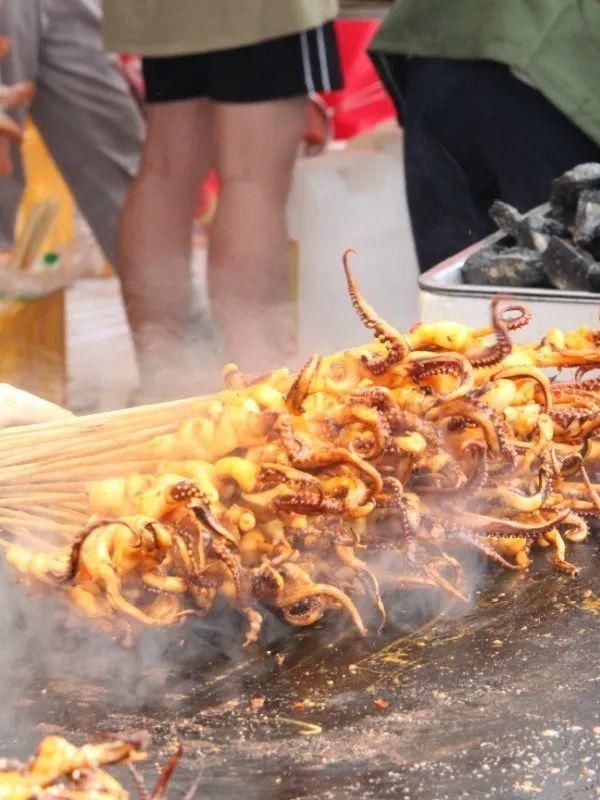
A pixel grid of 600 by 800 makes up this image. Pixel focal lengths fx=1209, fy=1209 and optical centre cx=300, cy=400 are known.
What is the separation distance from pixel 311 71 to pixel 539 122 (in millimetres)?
736

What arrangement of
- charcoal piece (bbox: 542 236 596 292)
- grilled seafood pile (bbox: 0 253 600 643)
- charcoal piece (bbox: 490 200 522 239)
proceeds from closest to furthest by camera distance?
grilled seafood pile (bbox: 0 253 600 643) → charcoal piece (bbox: 542 236 596 292) → charcoal piece (bbox: 490 200 522 239)

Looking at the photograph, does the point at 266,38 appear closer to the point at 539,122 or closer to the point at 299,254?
the point at 539,122

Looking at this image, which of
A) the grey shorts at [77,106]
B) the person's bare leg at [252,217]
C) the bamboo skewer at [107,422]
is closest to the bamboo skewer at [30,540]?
the bamboo skewer at [107,422]

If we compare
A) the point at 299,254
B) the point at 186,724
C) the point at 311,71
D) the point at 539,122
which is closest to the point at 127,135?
the point at 299,254

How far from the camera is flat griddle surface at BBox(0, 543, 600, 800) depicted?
1.13 m

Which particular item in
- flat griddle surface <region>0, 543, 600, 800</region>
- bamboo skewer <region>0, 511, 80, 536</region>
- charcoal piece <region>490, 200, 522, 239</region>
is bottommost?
flat griddle surface <region>0, 543, 600, 800</region>

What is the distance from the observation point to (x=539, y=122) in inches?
131

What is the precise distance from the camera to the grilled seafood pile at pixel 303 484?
1.35 m

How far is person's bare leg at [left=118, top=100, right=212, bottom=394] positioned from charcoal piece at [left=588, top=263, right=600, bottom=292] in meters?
1.76

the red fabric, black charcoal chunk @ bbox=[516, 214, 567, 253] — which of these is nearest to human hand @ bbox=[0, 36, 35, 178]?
the red fabric

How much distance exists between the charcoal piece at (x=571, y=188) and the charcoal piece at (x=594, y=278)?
32cm

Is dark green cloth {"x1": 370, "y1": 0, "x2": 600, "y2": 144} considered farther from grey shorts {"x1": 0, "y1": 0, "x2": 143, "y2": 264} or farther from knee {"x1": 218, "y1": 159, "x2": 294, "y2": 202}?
grey shorts {"x1": 0, "y1": 0, "x2": 143, "y2": 264}

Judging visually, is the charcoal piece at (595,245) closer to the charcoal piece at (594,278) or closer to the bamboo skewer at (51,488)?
the charcoal piece at (594,278)

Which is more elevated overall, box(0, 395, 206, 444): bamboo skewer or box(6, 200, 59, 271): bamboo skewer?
box(0, 395, 206, 444): bamboo skewer
